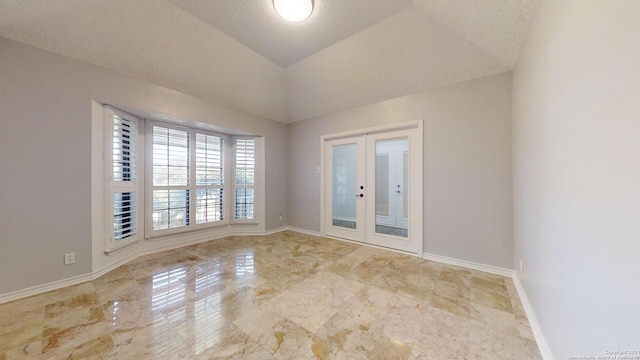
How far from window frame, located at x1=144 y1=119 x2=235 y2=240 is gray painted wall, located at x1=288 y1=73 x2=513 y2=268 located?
3124 millimetres

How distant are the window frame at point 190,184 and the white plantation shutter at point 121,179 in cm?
16

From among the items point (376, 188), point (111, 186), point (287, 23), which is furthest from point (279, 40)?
point (111, 186)

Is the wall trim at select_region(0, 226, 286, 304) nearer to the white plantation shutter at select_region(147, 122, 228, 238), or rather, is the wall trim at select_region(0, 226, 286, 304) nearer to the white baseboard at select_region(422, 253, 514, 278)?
the white plantation shutter at select_region(147, 122, 228, 238)

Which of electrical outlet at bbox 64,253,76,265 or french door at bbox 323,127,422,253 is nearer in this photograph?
electrical outlet at bbox 64,253,76,265

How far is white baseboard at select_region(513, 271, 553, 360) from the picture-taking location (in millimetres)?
1355

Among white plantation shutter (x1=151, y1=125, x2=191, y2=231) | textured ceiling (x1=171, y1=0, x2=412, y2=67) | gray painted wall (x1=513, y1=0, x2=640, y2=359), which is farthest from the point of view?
white plantation shutter (x1=151, y1=125, x2=191, y2=231)

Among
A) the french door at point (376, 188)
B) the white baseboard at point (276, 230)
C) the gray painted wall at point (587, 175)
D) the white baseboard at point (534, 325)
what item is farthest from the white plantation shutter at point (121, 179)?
the white baseboard at point (534, 325)

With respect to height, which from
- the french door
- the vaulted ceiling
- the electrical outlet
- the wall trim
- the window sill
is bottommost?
the wall trim

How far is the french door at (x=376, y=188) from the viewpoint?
3.26 metres

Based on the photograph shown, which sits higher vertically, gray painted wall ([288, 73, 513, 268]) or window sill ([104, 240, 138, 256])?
gray painted wall ([288, 73, 513, 268])

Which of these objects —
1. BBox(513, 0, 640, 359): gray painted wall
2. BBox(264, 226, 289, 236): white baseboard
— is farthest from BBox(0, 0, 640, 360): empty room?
BBox(264, 226, 289, 236): white baseboard

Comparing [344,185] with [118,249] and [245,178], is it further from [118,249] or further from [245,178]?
[118,249]

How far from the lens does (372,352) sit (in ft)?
4.66

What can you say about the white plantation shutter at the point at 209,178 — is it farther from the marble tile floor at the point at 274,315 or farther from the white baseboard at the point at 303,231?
the white baseboard at the point at 303,231
